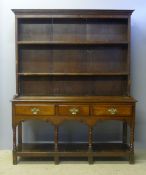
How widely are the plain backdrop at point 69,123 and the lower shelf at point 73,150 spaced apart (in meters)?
0.23

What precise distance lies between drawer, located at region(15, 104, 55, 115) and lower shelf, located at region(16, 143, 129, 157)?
0.48 metres

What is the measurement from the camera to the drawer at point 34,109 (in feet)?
10.4

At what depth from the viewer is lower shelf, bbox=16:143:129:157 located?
10.7 feet

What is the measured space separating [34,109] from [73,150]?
0.70 meters

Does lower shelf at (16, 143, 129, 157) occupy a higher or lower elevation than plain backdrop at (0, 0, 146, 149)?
lower

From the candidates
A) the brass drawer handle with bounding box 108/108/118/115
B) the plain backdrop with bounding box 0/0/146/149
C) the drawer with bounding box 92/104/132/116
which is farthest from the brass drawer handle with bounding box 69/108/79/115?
the plain backdrop with bounding box 0/0/146/149

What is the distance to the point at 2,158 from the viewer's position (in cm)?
345

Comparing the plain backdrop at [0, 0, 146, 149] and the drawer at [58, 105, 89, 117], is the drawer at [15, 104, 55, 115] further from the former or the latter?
the plain backdrop at [0, 0, 146, 149]

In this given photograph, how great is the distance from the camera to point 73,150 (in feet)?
10.9

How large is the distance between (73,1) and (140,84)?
1421 mm

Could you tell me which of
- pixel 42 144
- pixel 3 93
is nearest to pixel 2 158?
pixel 42 144

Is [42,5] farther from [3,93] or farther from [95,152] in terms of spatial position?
[95,152]

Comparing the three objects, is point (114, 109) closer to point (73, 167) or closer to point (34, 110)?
point (73, 167)

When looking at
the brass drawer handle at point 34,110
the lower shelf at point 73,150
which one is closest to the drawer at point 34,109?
the brass drawer handle at point 34,110
